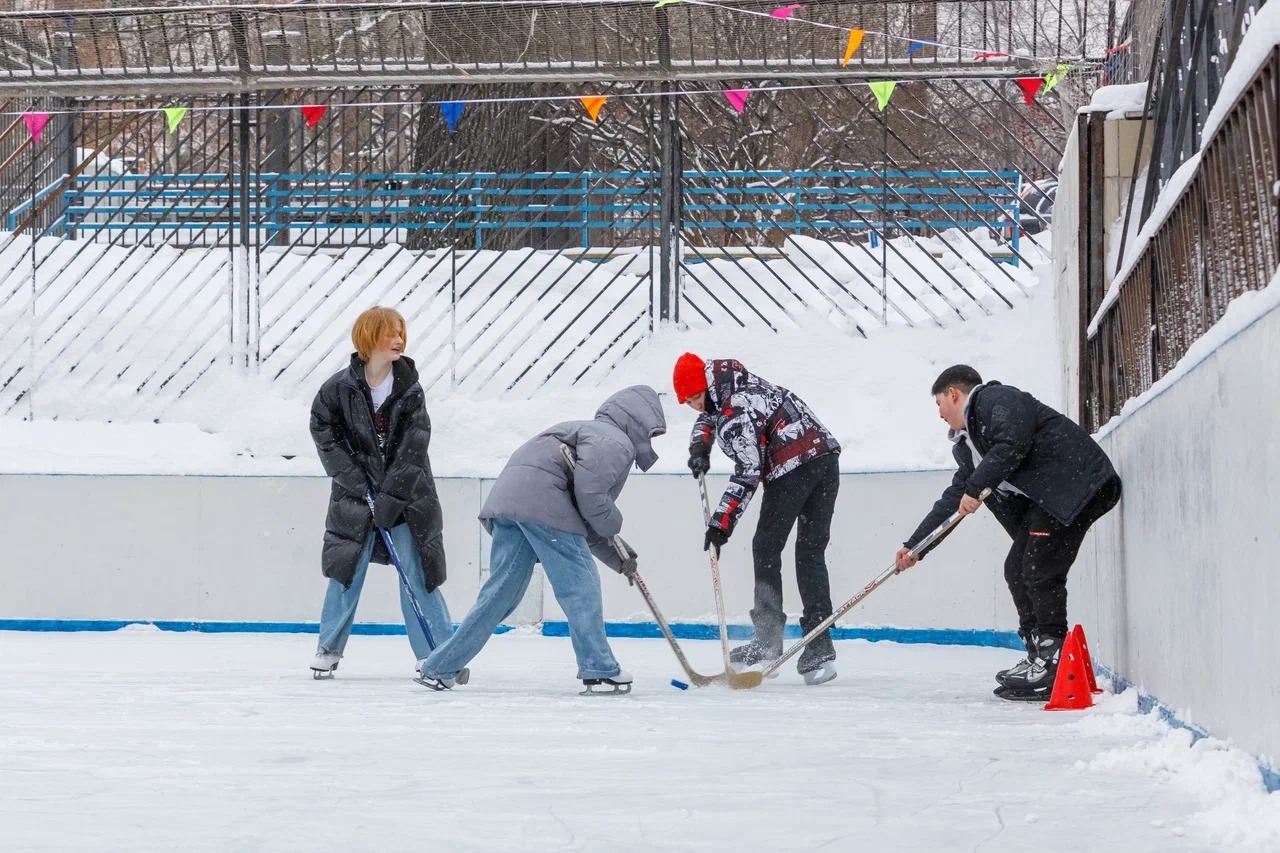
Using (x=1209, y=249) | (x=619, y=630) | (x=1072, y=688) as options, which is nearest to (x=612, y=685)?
(x=1072, y=688)

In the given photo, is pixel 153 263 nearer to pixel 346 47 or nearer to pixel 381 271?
pixel 381 271

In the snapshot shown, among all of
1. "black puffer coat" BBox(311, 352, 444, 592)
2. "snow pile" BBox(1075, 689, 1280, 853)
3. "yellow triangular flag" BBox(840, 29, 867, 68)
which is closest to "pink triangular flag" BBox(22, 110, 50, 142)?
"yellow triangular flag" BBox(840, 29, 867, 68)

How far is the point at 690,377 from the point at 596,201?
653cm

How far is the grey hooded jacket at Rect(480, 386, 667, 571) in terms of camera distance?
5.07 metres

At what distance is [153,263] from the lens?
40.0 ft

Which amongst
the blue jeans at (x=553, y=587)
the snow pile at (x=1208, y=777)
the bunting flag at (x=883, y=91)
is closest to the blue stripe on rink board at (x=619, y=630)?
the blue jeans at (x=553, y=587)

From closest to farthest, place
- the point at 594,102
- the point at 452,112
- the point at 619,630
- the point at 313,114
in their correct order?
the point at 619,630, the point at 594,102, the point at 452,112, the point at 313,114

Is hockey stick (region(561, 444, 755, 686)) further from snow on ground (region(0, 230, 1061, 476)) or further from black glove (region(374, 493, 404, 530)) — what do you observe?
snow on ground (region(0, 230, 1061, 476))

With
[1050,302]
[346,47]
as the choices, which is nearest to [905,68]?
[1050,302]

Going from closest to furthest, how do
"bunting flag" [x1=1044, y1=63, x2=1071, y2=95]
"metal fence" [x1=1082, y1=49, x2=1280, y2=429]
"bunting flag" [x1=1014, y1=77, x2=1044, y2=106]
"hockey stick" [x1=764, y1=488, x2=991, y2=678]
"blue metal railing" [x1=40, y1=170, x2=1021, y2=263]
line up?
"metal fence" [x1=1082, y1=49, x2=1280, y2=429], "hockey stick" [x1=764, y1=488, x2=991, y2=678], "bunting flag" [x1=1044, y1=63, x2=1071, y2=95], "bunting flag" [x1=1014, y1=77, x2=1044, y2=106], "blue metal railing" [x1=40, y1=170, x2=1021, y2=263]

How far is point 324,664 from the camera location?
19.2 ft

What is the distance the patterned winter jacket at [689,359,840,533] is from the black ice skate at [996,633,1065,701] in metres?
1.16

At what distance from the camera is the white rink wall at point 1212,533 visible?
2938 millimetres

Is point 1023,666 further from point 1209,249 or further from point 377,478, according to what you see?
point 377,478
